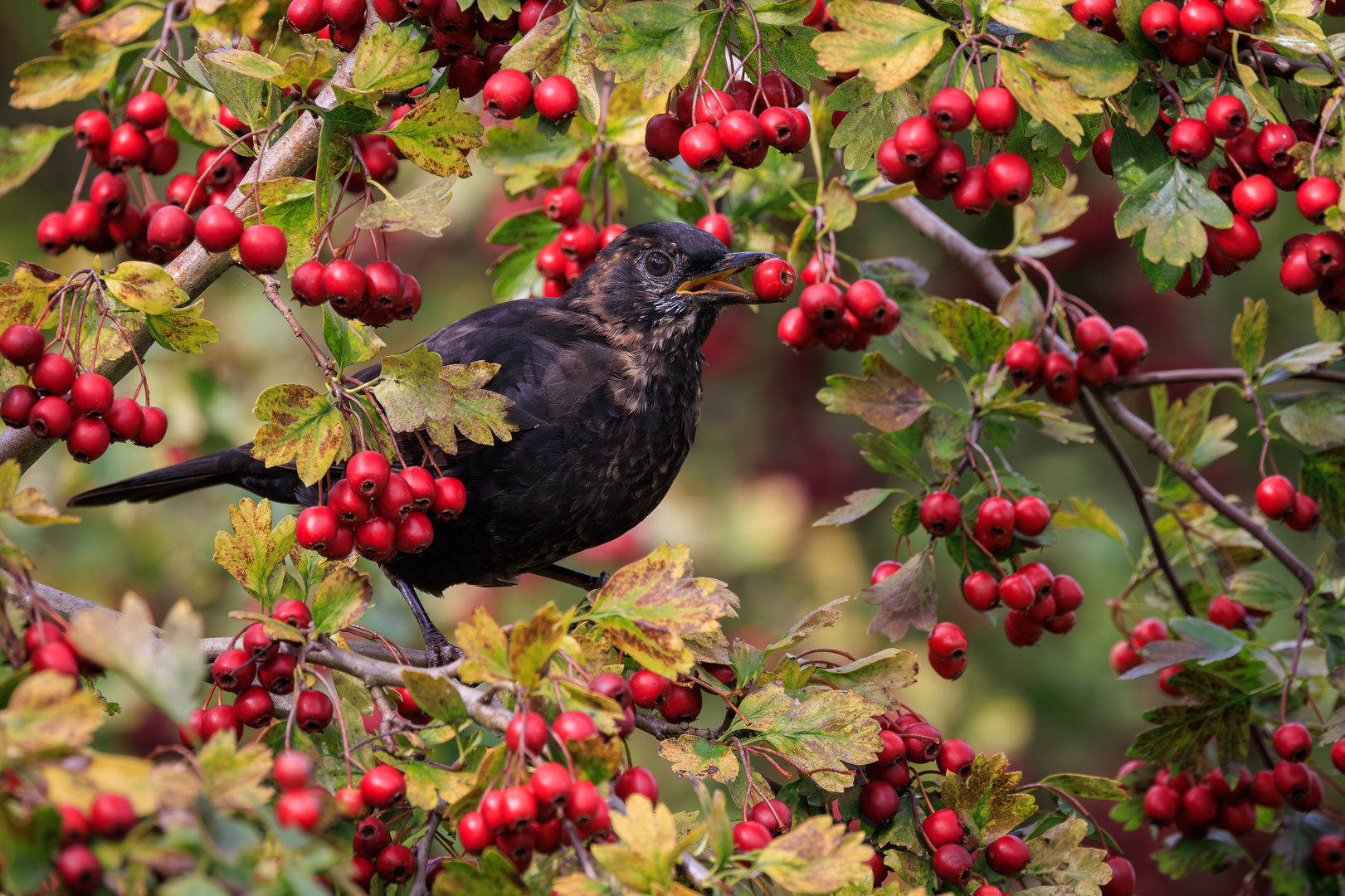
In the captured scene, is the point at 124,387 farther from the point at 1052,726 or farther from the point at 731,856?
the point at 1052,726

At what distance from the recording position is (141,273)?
1.66 meters

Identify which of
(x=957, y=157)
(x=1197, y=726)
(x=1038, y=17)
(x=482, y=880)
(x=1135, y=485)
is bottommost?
(x=1197, y=726)

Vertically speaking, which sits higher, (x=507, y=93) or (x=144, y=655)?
(x=507, y=93)

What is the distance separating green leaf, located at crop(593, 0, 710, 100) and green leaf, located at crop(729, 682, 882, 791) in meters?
0.97

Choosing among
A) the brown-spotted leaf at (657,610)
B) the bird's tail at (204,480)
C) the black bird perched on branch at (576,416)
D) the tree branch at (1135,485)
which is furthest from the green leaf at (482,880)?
the bird's tail at (204,480)

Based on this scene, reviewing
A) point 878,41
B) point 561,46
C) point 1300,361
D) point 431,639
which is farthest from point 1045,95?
point 431,639

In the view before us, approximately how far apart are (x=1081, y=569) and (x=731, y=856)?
4.32 m

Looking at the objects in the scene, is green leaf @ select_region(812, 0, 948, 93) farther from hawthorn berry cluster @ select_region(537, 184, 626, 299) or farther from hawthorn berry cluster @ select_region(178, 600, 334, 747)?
hawthorn berry cluster @ select_region(178, 600, 334, 747)

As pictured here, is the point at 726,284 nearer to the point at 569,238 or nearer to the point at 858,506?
the point at 569,238

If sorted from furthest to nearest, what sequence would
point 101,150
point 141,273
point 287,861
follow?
point 101,150, point 141,273, point 287,861

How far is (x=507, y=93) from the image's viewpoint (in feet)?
5.84

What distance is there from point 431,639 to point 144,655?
72.4 inches

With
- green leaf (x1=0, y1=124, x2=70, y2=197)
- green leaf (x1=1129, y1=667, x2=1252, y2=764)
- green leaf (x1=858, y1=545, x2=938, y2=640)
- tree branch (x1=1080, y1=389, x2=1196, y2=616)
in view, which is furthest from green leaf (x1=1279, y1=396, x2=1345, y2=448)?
green leaf (x1=0, y1=124, x2=70, y2=197)

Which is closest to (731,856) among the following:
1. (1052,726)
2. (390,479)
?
(390,479)
